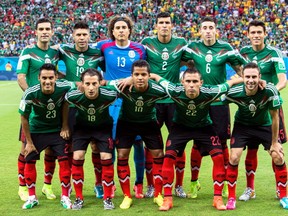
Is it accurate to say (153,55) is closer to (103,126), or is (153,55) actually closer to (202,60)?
(202,60)

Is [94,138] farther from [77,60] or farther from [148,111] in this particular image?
[77,60]

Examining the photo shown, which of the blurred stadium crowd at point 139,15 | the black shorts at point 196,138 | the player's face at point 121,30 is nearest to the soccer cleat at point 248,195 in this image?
the black shorts at point 196,138

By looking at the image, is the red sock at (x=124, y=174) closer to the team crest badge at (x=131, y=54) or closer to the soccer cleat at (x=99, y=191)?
the soccer cleat at (x=99, y=191)

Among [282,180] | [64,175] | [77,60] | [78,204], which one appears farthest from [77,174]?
[282,180]

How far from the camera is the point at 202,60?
688 cm

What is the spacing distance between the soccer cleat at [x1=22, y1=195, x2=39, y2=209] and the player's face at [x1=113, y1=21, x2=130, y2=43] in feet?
7.46

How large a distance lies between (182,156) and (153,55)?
136 cm

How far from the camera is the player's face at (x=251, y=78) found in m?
6.11

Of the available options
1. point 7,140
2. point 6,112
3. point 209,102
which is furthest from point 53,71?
point 6,112

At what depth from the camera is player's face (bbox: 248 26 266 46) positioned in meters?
6.66

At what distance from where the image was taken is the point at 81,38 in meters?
6.93

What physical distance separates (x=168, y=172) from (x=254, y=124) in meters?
1.18

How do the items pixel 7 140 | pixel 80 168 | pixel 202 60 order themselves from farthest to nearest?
pixel 7 140 → pixel 202 60 → pixel 80 168

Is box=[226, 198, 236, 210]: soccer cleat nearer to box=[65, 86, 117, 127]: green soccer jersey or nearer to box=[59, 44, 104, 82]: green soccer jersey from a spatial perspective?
box=[65, 86, 117, 127]: green soccer jersey
